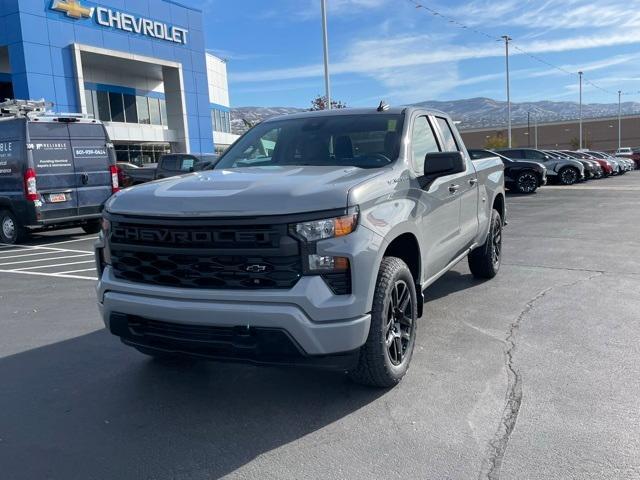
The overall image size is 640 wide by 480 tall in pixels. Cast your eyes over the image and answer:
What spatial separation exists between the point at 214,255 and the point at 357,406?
4.25 feet

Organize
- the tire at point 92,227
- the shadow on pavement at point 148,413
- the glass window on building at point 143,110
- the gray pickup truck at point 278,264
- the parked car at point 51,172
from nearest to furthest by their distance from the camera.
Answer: the shadow on pavement at point 148,413
the gray pickup truck at point 278,264
the parked car at point 51,172
the tire at point 92,227
the glass window on building at point 143,110

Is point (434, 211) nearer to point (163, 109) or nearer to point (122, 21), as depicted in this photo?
point (122, 21)

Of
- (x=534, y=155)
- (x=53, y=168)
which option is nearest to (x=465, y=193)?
(x=53, y=168)

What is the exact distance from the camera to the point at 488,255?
259 inches

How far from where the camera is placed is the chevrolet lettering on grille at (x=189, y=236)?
313 cm

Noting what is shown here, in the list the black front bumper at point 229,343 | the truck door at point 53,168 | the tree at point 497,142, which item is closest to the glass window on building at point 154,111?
the truck door at point 53,168

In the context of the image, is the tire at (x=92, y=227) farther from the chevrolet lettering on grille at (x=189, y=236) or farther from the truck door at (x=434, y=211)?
the chevrolet lettering on grille at (x=189, y=236)

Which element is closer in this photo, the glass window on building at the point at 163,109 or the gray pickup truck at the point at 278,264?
the gray pickup truck at the point at 278,264

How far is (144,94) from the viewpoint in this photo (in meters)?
40.1

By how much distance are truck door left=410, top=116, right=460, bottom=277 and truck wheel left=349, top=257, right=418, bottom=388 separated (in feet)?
1.62

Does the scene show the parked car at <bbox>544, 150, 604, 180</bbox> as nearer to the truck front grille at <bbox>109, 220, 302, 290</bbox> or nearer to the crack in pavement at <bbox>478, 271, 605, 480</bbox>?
the crack in pavement at <bbox>478, 271, 605, 480</bbox>

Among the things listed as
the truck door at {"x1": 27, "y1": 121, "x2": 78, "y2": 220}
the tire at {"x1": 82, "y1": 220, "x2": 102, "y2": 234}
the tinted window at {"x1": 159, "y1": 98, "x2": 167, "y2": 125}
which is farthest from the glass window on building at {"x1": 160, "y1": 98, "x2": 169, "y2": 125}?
the truck door at {"x1": 27, "y1": 121, "x2": 78, "y2": 220}

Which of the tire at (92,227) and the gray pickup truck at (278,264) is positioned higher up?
the gray pickup truck at (278,264)

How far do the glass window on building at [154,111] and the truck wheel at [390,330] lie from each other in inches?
1580
